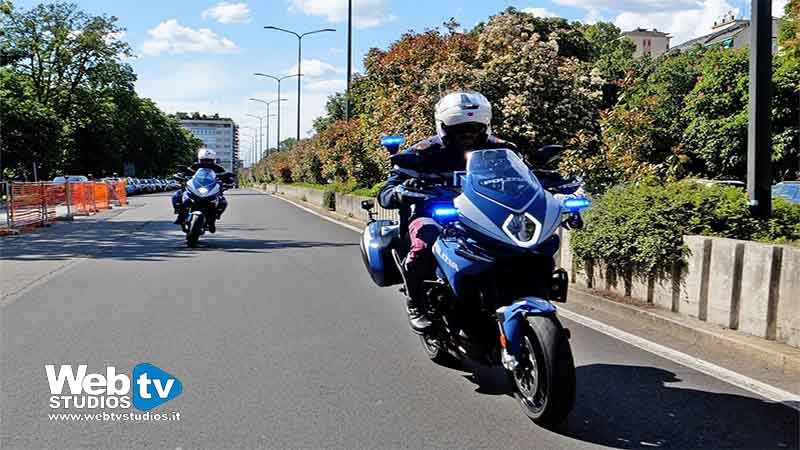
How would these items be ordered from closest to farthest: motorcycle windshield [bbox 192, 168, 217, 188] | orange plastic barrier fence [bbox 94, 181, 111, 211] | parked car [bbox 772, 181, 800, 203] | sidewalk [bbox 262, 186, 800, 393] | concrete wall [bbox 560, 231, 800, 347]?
sidewalk [bbox 262, 186, 800, 393] → concrete wall [bbox 560, 231, 800, 347] → motorcycle windshield [bbox 192, 168, 217, 188] → parked car [bbox 772, 181, 800, 203] → orange plastic barrier fence [bbox 94, 181, 111, 211]

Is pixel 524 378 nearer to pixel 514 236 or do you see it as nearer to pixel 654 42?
pixel 514 236

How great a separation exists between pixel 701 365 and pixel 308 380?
2.86m

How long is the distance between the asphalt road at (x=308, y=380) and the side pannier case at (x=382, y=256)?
0.65 m

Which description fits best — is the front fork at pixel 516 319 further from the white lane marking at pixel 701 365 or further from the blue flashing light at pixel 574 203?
the white lane marking at pixel 701 365

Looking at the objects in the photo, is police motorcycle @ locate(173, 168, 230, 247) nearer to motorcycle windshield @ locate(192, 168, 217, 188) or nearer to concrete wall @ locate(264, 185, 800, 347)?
motorcycle windshield @ locate(192, 168, 217, 188)

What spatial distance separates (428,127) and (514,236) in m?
12.4

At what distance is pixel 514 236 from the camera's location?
4656 mm

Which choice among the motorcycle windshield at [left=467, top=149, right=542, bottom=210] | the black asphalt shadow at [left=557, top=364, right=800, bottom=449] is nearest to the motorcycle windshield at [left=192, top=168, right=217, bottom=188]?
the black asphalt shadow at [left=557, top=364, right=800, bottom=449]

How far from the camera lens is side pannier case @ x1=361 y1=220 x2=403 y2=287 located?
6.27 m

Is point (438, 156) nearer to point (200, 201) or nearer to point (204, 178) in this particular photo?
point (200, 201)

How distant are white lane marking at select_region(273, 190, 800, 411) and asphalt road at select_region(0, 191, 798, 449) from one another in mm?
108

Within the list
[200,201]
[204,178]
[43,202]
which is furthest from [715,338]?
[43,202]

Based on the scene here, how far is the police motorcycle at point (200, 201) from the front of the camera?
1539cm

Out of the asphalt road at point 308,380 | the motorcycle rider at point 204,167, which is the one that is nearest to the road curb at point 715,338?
the asphalt road at point 308,380
